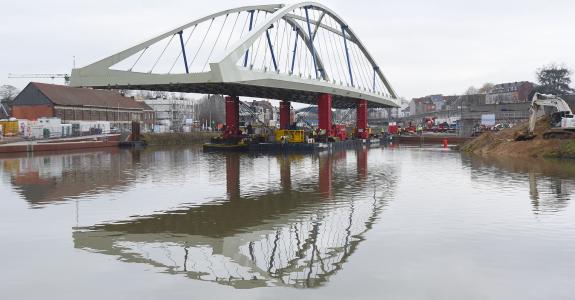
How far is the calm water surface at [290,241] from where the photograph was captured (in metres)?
8.97

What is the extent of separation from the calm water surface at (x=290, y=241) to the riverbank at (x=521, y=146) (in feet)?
64.5

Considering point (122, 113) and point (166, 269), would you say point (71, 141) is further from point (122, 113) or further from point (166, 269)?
point (166, 269)

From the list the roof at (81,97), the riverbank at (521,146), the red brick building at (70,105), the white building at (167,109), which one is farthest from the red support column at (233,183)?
the white building at (167,109)

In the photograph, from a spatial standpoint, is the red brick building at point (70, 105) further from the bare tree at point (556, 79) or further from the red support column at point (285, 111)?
the bare tree at point (556, 79)

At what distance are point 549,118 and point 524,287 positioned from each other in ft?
144

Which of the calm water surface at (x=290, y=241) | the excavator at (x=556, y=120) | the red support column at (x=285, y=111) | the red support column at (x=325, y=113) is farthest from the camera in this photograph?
the red support column at (x=285, y=111)

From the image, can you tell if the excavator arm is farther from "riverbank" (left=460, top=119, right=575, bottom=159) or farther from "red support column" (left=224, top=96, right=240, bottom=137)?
"red support column" (left=224, top=96, right=240, bottom=137)

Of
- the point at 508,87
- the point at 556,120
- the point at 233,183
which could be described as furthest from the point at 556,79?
the point at 233,183

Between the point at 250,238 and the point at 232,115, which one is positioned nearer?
the point at 250,238

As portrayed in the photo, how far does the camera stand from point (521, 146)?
4447 cm

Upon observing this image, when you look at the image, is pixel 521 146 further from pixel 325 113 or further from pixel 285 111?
pixel 285 111

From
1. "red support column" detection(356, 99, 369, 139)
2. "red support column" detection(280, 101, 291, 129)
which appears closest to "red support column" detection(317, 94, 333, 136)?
"red support column" detection(280, 101, 291, 129)

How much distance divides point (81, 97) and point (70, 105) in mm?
5745

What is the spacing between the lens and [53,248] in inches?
464
